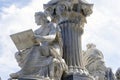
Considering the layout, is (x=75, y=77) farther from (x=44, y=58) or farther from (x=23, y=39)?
(x=23, y=39)

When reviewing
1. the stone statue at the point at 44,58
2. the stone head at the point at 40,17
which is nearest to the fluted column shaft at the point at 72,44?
the stone statue at the point at 44,58

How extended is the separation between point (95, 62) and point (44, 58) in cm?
260

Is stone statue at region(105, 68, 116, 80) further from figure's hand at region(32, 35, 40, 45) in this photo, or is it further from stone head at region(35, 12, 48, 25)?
figure's hand at region(32, 35, 40, 45)

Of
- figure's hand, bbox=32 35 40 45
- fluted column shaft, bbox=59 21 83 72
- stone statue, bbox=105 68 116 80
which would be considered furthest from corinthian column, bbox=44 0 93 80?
figure's hand, bbox=32 35 40 45

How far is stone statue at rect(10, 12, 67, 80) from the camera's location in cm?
1295

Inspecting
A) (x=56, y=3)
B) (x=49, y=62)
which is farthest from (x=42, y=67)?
(x=56, y=3)

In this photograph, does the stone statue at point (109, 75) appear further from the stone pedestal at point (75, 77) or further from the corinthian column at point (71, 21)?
the stone pedestal at point (75, 77)

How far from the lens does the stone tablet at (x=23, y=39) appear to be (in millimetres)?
13164

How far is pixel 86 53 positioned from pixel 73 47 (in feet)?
3.12

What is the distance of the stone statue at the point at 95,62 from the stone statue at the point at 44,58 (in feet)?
5.63

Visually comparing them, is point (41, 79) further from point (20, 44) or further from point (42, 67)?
point (20, 44)

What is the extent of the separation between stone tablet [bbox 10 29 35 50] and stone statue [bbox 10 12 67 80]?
129 mm

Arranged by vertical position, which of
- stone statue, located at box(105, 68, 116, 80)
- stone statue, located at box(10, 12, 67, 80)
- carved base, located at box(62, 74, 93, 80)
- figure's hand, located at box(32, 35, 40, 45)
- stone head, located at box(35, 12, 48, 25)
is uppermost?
stone head, located at box(35, 12, 48, 25)

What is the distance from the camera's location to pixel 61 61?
13.3 m
